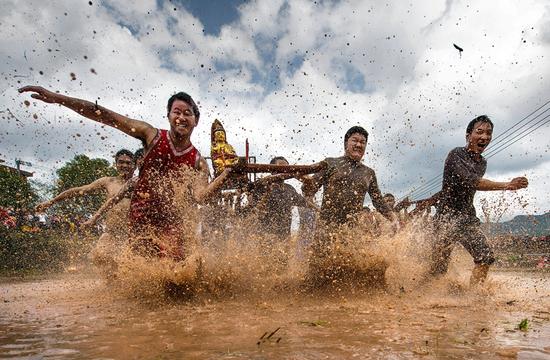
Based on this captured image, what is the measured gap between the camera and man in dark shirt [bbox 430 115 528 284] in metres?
4.76

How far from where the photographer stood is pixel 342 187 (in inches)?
199

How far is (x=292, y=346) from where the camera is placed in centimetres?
231

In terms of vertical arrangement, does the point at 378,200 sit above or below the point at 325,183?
below

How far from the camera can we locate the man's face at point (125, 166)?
6.56 meters

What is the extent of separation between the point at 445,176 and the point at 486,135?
64 cm

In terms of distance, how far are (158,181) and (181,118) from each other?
2.23 feet

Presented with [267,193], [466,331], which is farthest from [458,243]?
[267,193]

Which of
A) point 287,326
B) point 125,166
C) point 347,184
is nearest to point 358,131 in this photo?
point 347,184

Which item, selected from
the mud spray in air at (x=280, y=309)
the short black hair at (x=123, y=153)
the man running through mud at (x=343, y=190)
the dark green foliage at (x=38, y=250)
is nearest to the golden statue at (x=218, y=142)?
the short black hair at (x=123, y=153)

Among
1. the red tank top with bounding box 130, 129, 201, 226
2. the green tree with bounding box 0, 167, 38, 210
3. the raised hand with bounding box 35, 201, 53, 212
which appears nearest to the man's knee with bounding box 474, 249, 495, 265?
the red tank top with bounding box 130, 129, 201, 226

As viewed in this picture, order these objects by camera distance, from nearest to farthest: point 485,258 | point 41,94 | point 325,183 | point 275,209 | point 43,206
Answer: point 41,94, point 485,258, point 325,183, point 43,206, point 275,209

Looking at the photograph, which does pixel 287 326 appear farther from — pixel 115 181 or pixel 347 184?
pixel 115 181

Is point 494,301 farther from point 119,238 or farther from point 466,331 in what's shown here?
point 119,238

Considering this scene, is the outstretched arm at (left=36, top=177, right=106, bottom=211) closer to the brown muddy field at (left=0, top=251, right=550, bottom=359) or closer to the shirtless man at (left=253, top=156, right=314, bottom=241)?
the brown muddy field at (left=0, top=251, right=550, bottom=359)
